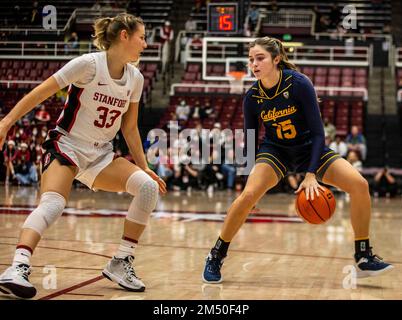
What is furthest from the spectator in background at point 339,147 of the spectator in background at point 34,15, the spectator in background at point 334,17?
the spectator in background at point 34,15

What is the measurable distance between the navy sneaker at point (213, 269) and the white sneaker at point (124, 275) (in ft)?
1.73

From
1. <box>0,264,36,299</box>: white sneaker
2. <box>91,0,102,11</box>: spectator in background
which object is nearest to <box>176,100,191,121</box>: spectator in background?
<box>91,0,102,11</box>: spectator in background

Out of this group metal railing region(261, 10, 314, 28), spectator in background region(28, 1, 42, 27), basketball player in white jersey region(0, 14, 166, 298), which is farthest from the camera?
metal railing region(261, 10, 314, 28)

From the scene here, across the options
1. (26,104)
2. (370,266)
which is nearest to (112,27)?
(26,104)

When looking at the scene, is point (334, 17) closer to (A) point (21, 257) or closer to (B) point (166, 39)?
(B) point (166, 39)

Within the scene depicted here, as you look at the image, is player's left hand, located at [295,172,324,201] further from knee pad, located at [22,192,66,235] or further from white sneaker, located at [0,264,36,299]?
white sneaker, located at [0,264,36,299]

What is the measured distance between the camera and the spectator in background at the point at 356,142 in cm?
1602

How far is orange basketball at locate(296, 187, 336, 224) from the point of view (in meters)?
4.75

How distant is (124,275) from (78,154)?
0.81m

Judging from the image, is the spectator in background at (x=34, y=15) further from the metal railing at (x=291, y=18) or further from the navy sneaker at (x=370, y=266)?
the navy sneaker at (x=370, y=266)

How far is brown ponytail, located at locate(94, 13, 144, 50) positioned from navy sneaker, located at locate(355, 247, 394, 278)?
2.23 meters

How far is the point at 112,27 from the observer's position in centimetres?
449

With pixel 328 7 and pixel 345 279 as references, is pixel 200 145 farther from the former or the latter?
pixel 345 279

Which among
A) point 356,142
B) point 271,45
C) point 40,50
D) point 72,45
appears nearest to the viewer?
point 271,45
